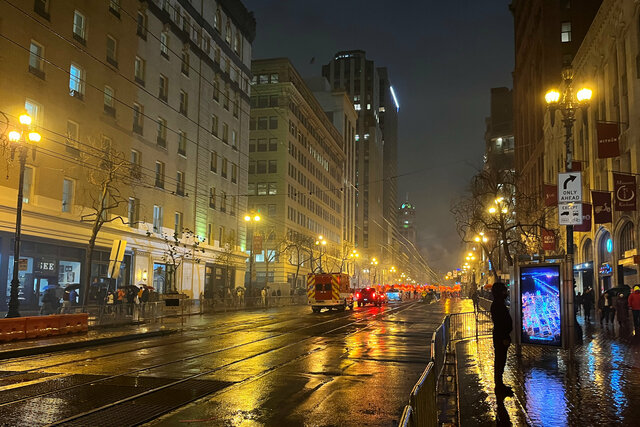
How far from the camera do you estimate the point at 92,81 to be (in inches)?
1423

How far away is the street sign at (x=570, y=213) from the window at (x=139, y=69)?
33.5 m

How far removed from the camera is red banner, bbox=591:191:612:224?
3042 centimetres

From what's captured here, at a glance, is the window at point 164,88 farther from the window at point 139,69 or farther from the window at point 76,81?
the window at point 76,81

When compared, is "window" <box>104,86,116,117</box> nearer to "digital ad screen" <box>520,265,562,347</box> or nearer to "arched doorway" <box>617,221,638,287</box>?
"digital ad screen" <box>520,265,562,347</box>

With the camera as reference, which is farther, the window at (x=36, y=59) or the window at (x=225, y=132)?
the window at (x=225, y=132)

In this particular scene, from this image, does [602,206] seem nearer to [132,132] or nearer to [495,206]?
[495,206]

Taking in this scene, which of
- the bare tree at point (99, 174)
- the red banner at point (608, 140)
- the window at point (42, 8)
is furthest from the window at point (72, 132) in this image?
the red banner at point (608, 140)

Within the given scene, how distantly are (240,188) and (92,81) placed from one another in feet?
83.7

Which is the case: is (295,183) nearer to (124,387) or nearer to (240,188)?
(240,188)

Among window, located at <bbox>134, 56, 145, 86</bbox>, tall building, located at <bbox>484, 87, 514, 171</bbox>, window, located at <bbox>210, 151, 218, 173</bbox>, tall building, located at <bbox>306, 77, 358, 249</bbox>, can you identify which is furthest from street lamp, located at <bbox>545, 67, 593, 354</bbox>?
tall building, located at <bbox>484, 87, 514, 171</bbox>

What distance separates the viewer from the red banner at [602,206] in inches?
1198

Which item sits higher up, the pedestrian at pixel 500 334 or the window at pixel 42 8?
the window at pixel 42 8

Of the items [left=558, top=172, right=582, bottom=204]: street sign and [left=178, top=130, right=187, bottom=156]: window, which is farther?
[left=178, top=130, right=187, bottom=156]: window

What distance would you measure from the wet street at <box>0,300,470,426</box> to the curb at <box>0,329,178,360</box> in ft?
2.35
